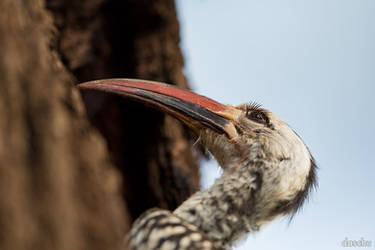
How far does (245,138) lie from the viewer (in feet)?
10.2

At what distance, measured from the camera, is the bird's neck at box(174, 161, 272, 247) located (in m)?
2.62

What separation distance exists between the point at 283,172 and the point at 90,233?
6.14ft

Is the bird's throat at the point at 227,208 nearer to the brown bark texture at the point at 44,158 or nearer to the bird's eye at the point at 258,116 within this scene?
the bird's eye at the point at 258,116

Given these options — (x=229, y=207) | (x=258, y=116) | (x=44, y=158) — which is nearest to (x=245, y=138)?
(x=258, y=116)

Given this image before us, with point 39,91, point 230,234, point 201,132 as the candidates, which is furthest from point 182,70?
point 39,91

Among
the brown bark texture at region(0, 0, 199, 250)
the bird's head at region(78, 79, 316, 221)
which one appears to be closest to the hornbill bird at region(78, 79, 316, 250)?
the bird's head at region(78, 79, 316, 221)

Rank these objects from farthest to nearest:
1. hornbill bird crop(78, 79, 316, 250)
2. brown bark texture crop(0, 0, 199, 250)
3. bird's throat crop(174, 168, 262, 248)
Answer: bird's throat crop(174, 168, 262, 248) → hornbill bird crop(78, 79, 316, 250) → brown bark texture crop(0, 0, 199, 250)

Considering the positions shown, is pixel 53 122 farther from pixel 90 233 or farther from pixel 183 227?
pixel 183 227

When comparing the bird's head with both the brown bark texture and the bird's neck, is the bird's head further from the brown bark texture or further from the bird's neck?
the brown bark texture

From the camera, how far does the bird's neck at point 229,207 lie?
2.62 m

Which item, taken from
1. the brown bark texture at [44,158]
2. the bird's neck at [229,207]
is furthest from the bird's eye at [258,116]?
the brown bark texture at [44,158]

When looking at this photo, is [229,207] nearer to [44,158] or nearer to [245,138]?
[245,138]

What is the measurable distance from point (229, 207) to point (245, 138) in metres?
0.53

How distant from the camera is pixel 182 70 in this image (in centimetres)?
425
